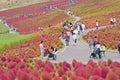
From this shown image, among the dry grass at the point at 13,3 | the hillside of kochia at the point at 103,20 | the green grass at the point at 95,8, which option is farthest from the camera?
the dry grass at the point at 13,3

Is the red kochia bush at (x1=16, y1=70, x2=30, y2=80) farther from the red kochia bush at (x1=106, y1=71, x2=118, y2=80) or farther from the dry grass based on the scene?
the dry grass

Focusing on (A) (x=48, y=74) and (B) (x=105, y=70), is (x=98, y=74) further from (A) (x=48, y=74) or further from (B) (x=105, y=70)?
(A) (x=48, y=74)

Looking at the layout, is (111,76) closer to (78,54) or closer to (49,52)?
(49,52)

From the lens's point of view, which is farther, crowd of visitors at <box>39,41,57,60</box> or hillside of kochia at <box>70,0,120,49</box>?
hillside of kochia at <box>70,0,120,49</box>

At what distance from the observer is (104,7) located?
98.6 m

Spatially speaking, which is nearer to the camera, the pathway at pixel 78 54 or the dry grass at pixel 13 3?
the pathway at pixel 78 54

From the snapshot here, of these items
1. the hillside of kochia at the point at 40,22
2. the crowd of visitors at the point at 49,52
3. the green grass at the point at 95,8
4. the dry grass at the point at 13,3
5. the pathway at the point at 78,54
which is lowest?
the pathway at the point at 78,54

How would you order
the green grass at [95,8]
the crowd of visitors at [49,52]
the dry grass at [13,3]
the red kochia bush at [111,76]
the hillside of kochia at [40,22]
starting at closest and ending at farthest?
the red kochia bush at [111,76], the crowd of visitors at [49,52], the hillside of kochia at [40,22], the green grass at [95,8], the dry grass at [13,3]

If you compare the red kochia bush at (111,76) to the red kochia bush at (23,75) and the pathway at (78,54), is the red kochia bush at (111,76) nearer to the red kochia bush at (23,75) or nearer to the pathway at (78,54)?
the red kochia bush at (23,75)

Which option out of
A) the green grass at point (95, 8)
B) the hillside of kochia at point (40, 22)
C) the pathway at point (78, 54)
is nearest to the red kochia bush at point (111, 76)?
the pathway at point (78, 54)

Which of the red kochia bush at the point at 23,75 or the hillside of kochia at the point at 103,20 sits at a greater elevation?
the hillside of kochia at the point at 103,20

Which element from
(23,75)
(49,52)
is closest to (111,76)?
(23,75)

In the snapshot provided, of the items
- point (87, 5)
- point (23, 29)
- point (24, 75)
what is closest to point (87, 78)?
point (24, 75)

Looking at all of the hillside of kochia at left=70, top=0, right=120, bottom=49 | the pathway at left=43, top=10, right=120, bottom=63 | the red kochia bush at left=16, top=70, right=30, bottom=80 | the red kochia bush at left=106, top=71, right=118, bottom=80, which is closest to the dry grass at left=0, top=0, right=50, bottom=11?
the hillside of kochia at left=70, top=0, right=120, bottom=49
